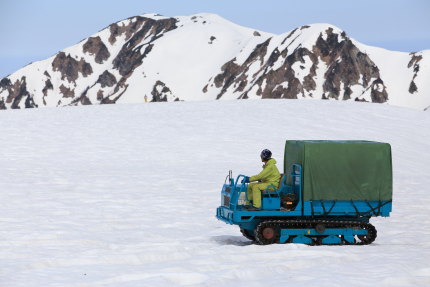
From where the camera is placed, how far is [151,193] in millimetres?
24609

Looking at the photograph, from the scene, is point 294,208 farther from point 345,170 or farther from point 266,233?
point 345,170

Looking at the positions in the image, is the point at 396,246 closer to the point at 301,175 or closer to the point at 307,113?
the point at 301,175

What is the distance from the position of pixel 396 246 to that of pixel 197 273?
5.28 m

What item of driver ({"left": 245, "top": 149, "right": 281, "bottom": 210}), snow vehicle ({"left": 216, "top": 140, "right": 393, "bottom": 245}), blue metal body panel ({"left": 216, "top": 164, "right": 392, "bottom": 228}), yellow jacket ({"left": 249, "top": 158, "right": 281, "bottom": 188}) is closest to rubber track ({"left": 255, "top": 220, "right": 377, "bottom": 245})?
snow vehicle ({"left": 216, "top": 140, "right": 393, "bottom": 245})

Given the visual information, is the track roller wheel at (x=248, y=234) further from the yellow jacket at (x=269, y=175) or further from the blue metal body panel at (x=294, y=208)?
the yellow jacket at (x=269, y=175)

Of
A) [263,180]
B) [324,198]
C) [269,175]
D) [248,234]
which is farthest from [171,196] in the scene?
[324,198]

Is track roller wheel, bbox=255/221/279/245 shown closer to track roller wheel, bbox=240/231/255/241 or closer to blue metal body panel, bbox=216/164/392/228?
blue metal body panel, bbox=216/164/392/228

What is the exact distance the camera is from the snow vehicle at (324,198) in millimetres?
14734

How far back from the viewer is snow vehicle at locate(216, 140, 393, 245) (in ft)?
48.3

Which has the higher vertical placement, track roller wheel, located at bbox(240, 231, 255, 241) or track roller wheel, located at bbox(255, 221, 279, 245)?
track roller wheel, located at bbox(255, 221, 279, 245)

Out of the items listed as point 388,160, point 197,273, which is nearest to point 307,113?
point 388,160

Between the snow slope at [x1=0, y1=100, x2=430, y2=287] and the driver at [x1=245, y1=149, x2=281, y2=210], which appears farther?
the driver at [x1=245, y1=149, x2=281, y2=210]

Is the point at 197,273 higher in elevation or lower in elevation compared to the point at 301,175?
lower

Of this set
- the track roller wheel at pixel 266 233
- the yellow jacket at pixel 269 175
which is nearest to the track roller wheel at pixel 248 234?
the track roller wheel at pixel 266 233
